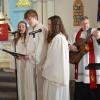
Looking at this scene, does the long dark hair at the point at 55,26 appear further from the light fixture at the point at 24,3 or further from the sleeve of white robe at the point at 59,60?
the light fixture at the point at 24,3

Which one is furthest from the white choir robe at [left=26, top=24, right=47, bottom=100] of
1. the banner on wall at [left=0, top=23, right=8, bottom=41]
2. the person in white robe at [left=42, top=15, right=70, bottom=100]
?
the banner on wall at [left=0, top=23, right=8, bottom=41]

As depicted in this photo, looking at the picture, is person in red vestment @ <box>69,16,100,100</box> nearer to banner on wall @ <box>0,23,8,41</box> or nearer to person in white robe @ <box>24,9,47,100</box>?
person in white robe @ <box>24,9,47,100</box>

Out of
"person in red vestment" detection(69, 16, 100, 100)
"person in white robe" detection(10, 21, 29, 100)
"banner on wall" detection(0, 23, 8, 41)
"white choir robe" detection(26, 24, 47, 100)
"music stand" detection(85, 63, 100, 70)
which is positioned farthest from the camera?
"banner on wall" detection(0, 23, 8, 41)

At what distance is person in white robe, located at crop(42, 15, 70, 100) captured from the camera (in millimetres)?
3873

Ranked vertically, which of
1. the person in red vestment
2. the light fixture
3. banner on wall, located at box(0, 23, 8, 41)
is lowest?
the person in red vestment

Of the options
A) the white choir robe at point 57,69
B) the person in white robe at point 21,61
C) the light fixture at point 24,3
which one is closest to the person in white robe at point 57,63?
the white choir robe at point 57,69

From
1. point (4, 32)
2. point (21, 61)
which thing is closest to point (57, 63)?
point (21, 61)

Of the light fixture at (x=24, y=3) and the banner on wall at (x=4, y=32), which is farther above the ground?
the light fixture at (x=24, y=3)

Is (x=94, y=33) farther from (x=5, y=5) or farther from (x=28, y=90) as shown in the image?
(x=5, y=5)

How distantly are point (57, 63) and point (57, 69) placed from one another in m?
0.08

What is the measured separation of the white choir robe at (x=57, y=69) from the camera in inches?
152

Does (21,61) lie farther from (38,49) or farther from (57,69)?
(57,69)

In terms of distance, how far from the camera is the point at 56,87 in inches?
155

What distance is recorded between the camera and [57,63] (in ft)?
12.8
